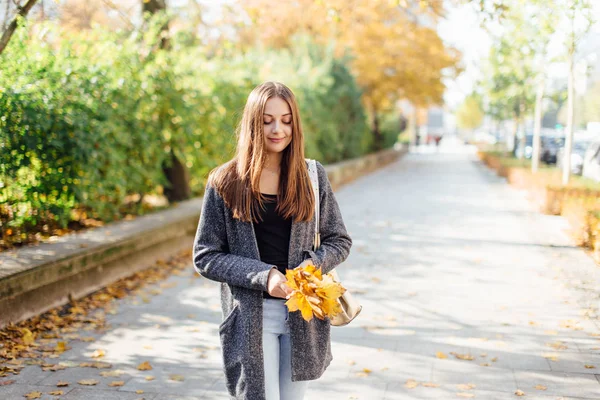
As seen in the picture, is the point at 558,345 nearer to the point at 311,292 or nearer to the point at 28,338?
the point at 311,292

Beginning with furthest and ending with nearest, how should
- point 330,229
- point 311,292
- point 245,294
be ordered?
point 330,229, point 245,294, point 311,292

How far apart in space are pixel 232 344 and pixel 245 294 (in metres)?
0.23

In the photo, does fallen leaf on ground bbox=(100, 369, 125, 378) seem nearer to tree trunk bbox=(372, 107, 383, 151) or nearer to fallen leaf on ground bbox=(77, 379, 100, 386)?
fallen leaf on ground bbox=(77, 379, 100, 386)

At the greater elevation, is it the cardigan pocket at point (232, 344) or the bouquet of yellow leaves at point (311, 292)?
the bouquet of yellow leaves at point (311, 292)

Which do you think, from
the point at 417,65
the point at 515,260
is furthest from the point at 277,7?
the point at 515,260

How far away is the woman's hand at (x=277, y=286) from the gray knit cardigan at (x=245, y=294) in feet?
0.15

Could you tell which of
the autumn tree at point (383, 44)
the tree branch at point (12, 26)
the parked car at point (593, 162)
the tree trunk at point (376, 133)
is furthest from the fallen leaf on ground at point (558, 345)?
the tree trunk at point (376, 133)

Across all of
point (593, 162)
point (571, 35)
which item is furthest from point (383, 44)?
point (571, 35)

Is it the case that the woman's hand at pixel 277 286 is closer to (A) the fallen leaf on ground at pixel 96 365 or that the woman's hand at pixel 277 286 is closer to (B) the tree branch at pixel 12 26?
(A) the fallen leaf on ground at pixel 96 365

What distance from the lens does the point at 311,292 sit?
2.47 m

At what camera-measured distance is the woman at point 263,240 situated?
2695 mm

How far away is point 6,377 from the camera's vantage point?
4.60 m

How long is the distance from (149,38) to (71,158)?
303cm

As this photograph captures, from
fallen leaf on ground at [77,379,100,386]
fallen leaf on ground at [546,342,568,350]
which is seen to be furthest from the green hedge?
fallen leaf on ground at [546,342,568,350]
